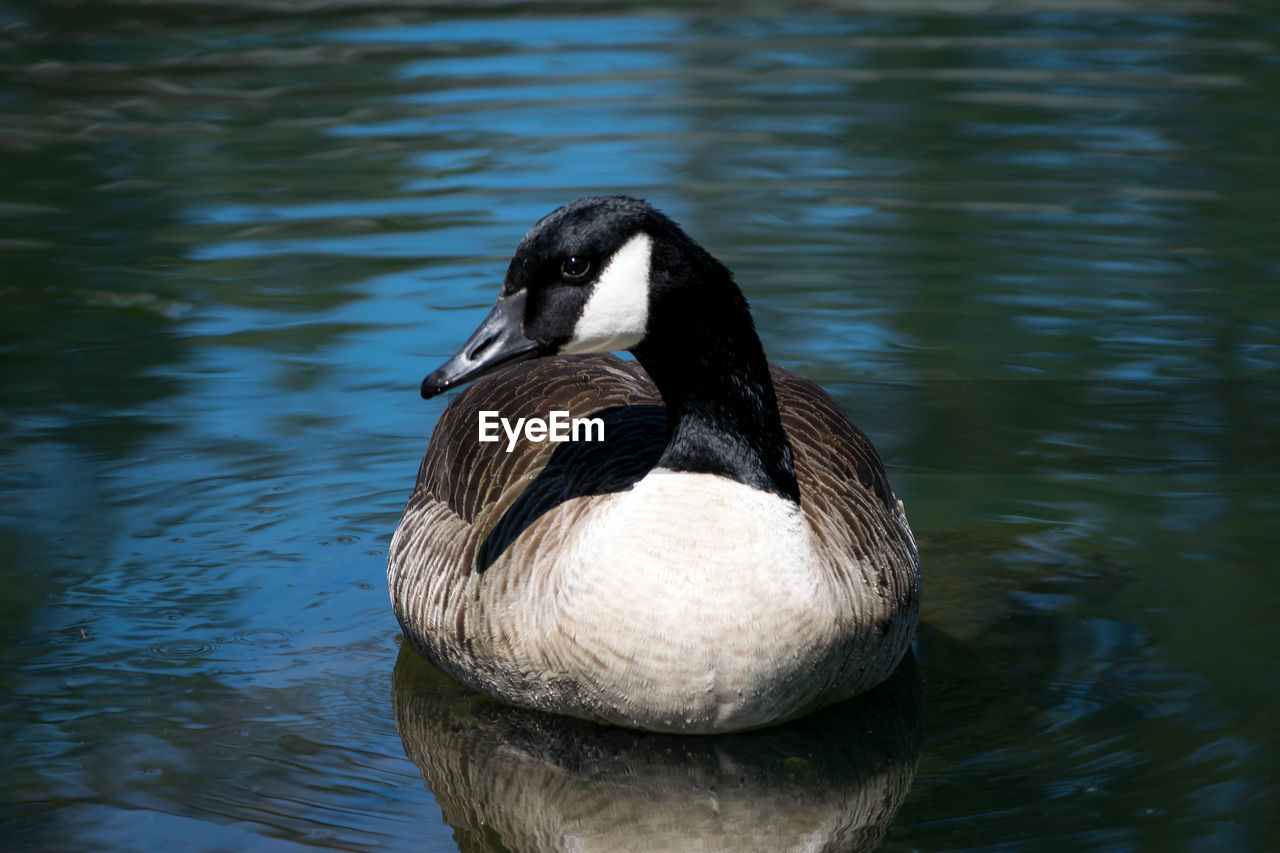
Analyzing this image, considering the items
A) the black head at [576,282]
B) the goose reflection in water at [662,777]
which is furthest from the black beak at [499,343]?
the goose reflection in water at [662,777]

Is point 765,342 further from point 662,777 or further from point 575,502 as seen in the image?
point 662,777

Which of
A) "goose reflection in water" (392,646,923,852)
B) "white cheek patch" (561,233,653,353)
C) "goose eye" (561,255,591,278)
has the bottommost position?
"goose reflection in water" (392,646,923,852)

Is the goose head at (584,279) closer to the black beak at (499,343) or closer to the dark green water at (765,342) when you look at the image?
the black beak at (499,343)

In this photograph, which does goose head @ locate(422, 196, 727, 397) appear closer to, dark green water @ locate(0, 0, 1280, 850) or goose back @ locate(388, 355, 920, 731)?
goose back @ locate(388, 355, 920, 731)

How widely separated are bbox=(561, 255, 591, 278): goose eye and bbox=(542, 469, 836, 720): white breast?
75 centimetres

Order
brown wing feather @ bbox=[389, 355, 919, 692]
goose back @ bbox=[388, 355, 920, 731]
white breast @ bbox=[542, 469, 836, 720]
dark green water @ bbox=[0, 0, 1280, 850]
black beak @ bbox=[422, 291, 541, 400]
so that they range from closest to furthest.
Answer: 1. black beak @ bbox=[422, 291, 541, 400]
2. white breast @ bbox=[542, 469, 836, 720]
3. dark green water @ bbox=[0, 0, 1280, 850]
4. goose back @ bbox=[388, 355, 920, 731]
5. brown wing feather @ bbox=[389, 355, 919, 692]

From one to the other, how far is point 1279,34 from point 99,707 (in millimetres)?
14778

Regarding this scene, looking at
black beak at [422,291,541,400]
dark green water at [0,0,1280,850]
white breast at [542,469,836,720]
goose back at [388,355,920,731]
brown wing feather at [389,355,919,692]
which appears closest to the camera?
black beak at [422,291,541,400]

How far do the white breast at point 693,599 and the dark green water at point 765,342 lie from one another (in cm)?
36

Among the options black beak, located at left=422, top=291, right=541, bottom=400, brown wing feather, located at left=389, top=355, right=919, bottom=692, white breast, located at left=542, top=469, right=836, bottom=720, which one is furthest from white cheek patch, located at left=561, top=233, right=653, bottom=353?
brown wing feather, located at left=389, top=355, right=919, bottom=692

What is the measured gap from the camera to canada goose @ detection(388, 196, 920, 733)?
17.4ft

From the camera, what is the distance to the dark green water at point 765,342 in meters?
5.57

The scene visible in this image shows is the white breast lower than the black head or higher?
lower

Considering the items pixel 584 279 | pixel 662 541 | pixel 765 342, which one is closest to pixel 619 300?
pixel 584 279
